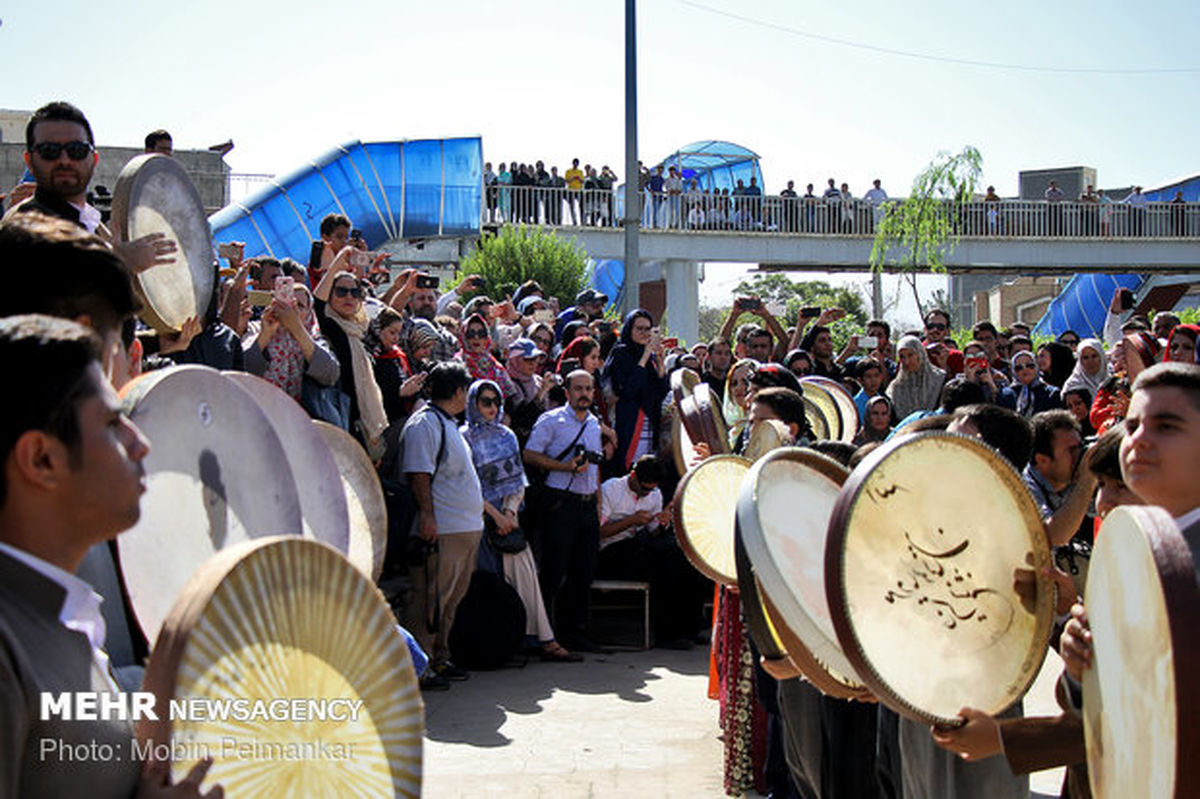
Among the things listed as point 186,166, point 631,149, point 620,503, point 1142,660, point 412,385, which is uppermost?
point 186,166

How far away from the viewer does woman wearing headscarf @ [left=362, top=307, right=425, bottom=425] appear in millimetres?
8211

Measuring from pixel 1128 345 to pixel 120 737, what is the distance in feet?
26.5

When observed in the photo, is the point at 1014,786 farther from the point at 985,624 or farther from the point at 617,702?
the point at 617,702

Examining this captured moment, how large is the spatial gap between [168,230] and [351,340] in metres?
3.00

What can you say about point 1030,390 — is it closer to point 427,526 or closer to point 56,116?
point 427,526

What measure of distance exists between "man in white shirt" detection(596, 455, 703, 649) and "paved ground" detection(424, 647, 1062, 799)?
62 centimetres

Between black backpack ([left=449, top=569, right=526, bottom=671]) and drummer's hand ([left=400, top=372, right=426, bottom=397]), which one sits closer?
drummer's hand ([left=400, top=372, right=426, bottom=397])

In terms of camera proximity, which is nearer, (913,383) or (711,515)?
(711,515)

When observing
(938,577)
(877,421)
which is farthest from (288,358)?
(877,421)

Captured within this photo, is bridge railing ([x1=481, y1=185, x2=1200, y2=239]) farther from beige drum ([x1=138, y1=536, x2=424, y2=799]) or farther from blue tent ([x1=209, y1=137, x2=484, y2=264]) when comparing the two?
beige drum ([x1=138, y1=536, x2=424, y2=799])

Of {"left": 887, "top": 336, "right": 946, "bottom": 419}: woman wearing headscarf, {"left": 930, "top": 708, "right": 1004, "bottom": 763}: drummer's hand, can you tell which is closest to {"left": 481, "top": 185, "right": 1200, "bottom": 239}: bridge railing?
{"left": 887, "top": 336, "right": 946, "bottom": 419}: woman wearing headscarf

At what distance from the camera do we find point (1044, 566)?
10.5 feet

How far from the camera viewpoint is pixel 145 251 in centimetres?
325

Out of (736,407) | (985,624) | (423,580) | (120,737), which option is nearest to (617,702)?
(423,580)
